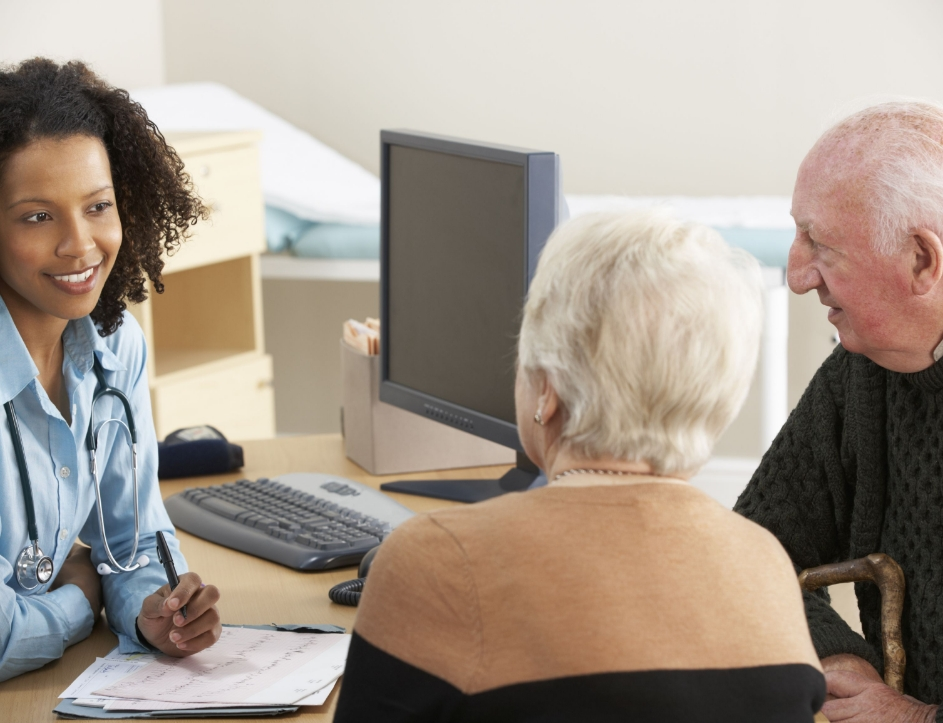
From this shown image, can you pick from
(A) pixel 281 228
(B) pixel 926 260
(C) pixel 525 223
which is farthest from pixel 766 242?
(B) pixel 926 260

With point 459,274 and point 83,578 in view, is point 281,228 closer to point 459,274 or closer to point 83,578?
point 459,274

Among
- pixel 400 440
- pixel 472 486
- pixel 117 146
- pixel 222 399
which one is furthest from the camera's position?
pixel 222 399

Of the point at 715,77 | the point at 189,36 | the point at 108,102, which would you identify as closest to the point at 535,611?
the point at 108,102

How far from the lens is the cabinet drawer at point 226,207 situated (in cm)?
305

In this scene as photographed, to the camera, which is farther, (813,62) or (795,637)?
(813,62)

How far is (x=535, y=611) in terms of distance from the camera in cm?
81

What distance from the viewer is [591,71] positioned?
4.01 m

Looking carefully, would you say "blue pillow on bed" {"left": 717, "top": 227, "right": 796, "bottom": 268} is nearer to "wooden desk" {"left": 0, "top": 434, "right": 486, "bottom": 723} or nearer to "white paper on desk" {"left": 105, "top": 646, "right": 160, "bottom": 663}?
"wooden desk" {"left": 0, "top": 434, "right": 486, "bottom": 723}

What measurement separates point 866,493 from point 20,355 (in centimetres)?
100

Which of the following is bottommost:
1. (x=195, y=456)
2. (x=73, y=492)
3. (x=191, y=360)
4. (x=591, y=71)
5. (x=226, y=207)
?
(x=191, y=360)

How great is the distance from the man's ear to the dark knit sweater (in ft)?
0.35

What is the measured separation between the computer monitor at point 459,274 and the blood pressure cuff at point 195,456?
281mm

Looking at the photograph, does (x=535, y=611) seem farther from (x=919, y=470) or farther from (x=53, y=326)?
(x=53, y=326)

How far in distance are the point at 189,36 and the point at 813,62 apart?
2.18 metres
